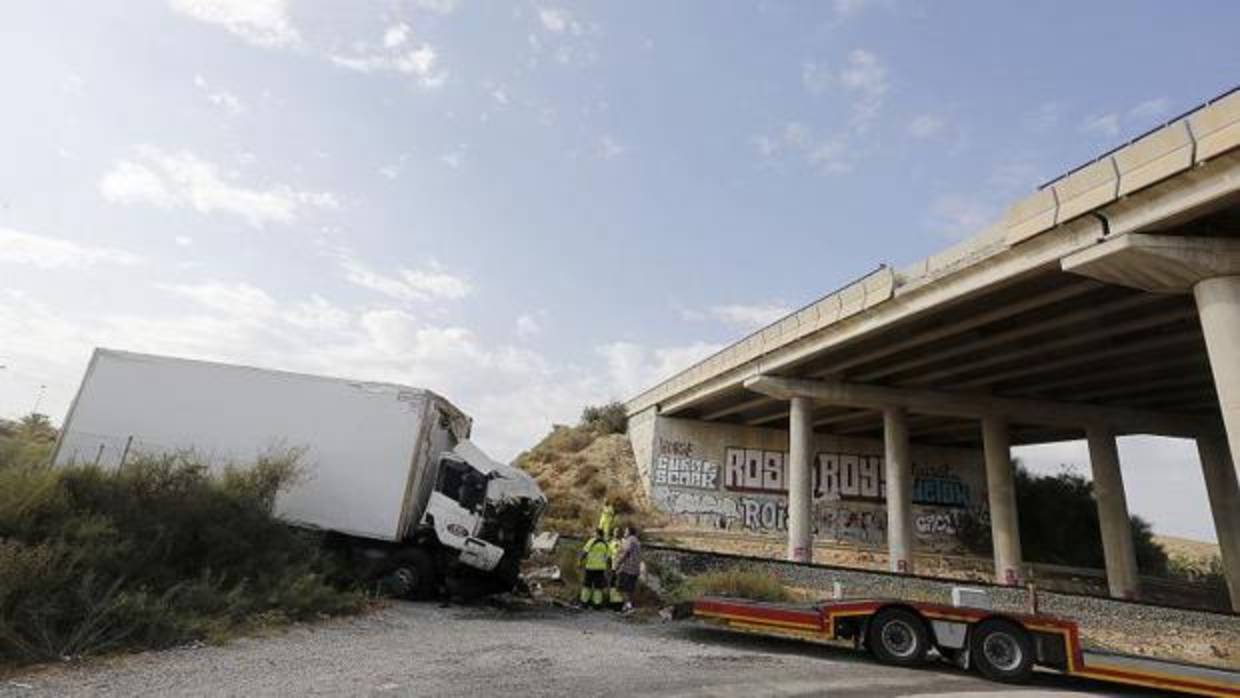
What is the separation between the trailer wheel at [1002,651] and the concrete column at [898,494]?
20.2m

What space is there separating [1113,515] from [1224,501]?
502 centimetres

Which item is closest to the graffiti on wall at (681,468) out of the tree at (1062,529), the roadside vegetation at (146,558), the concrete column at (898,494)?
the concrete column at (898,494)

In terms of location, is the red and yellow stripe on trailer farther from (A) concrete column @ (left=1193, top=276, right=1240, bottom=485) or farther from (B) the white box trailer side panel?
(A) concrete column @ (left=1193, top=276, right=1240, bottom=485)

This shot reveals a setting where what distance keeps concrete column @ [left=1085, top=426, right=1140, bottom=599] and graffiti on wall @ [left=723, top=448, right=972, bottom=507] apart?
10.2m

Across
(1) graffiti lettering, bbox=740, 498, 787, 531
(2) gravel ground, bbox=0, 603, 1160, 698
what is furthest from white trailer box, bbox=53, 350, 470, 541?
(1) graffiti lettering, bbox=740, 498, 787, 531

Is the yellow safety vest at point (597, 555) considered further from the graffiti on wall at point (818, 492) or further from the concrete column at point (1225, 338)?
the graffiti on wall at point (818, 492)

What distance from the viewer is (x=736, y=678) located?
8.65 m

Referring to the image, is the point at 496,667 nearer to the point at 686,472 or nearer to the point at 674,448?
the point at 686,472

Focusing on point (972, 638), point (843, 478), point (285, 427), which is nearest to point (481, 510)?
point (285, 427)

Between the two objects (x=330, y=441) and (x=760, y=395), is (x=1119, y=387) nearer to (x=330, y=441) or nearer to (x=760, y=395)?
(x=760, y=395)

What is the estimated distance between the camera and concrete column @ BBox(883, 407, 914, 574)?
96.6 feet

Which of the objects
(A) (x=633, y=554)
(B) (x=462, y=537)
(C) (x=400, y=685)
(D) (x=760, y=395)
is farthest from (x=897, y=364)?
(C) (x=400, y=685)

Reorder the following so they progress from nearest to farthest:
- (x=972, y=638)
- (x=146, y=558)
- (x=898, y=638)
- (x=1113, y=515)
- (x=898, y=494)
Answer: (x=146, y=558) < (x=972, y=638) < (x=898, y=638) < (x=1113, y=515) < (x=898, y=494)

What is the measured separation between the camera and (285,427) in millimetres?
13547
